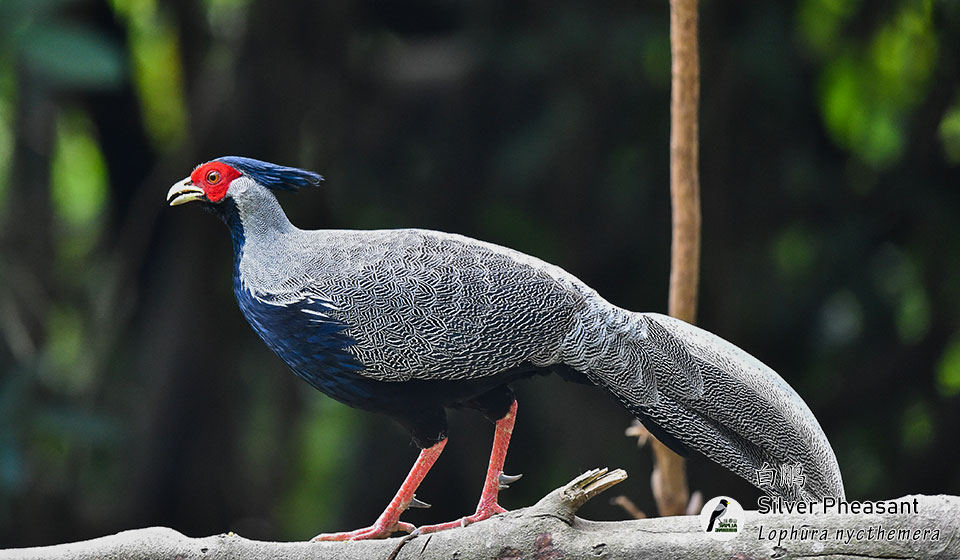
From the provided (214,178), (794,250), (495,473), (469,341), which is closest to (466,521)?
(495,473)

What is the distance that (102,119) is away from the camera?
677cm

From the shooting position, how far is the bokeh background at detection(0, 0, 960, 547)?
19.5 ft

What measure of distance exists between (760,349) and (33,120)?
4335 mm

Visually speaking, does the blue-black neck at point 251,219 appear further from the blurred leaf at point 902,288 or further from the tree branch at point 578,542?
the blurred leaf at point 902,288

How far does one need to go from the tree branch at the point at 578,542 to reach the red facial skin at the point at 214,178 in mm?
828

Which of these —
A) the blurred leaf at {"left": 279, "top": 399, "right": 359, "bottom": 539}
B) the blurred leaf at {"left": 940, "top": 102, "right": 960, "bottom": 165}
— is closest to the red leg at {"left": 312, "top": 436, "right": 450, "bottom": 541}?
the blurred leaf at {"left": 940, "top": 102, "right": 960, "bottom": 165}

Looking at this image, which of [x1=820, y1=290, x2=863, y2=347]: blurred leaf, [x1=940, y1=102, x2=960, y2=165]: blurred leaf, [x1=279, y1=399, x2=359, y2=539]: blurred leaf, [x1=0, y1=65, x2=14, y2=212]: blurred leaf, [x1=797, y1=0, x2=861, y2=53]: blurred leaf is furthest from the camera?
[x1=279, y1=399, x2=359, y2=539]: blurred leaf

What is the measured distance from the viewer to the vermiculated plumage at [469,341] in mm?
2557

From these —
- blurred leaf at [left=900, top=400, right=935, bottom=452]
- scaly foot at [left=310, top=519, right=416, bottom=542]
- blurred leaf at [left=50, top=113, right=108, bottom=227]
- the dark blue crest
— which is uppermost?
blurred leaf at [left=900, top=400, right=935, bottom=452]

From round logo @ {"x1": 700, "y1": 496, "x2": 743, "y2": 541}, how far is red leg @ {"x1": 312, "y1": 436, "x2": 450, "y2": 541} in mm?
657

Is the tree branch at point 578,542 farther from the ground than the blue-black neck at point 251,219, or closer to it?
closer to it

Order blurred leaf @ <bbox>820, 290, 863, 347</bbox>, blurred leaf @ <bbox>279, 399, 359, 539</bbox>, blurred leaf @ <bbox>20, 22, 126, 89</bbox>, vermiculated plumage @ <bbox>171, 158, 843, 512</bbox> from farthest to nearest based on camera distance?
blurred leaf @ <bbox>279, 399, 359, 539</bbox>
blurred leaf @ <bbox>820, 290, 863, 347</bbox>
blurred leaf @ <bbox>20, 22, 126, 89</bbox>
vermiculated plumage @ <bbox>171, 158, 843, 512</bbox>

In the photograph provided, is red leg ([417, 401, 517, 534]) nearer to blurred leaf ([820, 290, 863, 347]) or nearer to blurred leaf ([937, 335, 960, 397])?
blurred leaf ([937, 335, 960, 397])

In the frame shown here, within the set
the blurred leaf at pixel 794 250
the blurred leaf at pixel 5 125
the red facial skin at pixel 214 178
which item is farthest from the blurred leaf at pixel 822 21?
the red facial skin at pixel 214 178
